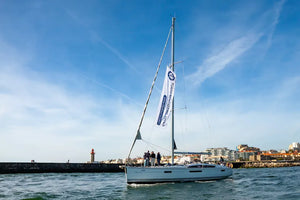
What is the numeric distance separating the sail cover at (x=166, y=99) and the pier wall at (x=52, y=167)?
34306 millimetres

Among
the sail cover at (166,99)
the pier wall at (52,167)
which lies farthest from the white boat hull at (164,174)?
the pier wall at (52,167)

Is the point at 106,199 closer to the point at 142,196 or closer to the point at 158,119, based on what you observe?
the point at 142,196

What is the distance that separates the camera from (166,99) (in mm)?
25375

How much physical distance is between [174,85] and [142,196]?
39.9 ft

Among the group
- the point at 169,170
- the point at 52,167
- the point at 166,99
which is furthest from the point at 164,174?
the point at 52,167

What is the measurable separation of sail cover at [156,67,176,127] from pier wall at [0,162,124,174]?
34.3 meters

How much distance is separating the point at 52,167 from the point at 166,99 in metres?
34.9

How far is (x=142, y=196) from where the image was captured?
17734mm

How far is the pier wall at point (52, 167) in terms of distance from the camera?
4458cm

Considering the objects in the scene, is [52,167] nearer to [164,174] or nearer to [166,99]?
[164,174]

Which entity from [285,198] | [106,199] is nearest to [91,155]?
[106,199]

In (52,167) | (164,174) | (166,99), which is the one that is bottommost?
(52,167)

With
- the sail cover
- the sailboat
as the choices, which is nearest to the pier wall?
the sailboat

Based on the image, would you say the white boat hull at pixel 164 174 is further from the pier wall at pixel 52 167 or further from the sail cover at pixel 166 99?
the pier wall at pixel 52 167
